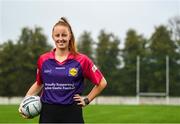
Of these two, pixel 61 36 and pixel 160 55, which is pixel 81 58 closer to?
pixel 61 36

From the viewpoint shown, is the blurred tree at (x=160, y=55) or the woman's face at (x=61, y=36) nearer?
the woman's face at (x=61, y=36)

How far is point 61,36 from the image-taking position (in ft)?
15.5

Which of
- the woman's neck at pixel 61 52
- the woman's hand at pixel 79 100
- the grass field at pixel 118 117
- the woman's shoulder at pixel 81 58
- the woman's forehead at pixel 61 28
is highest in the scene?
the woman's forehead at pixel 61 28

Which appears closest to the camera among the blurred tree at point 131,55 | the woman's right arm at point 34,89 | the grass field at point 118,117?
the woman's right arm at point 34,89

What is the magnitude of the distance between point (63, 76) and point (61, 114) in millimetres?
363

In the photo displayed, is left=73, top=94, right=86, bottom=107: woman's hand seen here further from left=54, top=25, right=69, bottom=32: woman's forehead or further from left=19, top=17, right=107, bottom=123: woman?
left=54, top=25, right=69, bottom=32: woman's forehead

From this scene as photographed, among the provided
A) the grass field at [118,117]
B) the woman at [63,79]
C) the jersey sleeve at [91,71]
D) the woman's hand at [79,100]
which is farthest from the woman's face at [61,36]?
the grass field at [118,117]

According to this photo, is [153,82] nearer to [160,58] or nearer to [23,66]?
[160,58]

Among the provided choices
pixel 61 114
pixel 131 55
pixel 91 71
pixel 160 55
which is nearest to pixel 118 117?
pixel 91 71

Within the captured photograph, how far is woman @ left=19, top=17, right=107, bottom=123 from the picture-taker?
469cm

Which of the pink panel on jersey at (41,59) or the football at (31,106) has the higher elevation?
the pink panel on jersey at (41,59)

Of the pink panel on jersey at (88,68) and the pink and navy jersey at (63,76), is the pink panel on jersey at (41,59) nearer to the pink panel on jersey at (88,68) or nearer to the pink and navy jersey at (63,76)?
the pink and navy jersey at (63,76)

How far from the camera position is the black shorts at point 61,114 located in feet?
15.4

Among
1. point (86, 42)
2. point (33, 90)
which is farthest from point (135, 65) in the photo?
point (33, 90)
